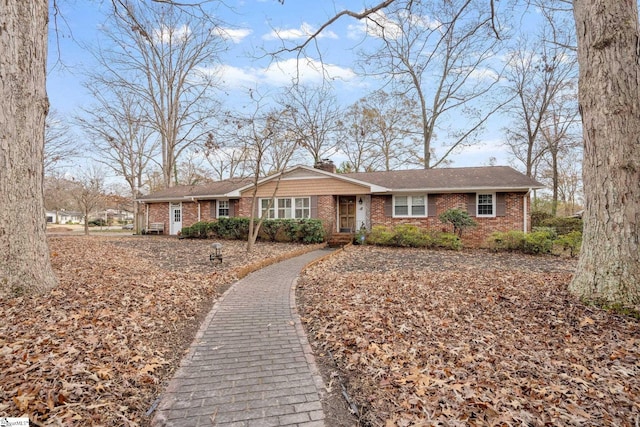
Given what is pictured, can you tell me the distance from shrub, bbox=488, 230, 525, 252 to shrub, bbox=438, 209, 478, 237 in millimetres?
1298

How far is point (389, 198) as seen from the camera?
51.2ft

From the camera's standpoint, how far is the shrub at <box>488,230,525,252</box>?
11.6 metres

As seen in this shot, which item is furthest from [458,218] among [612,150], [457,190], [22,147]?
[22,147]

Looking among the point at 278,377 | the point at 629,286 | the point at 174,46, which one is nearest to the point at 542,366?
the point at 629,286

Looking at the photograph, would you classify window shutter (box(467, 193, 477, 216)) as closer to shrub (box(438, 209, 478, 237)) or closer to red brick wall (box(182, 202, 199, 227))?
shrub (box(438, 209, 478, 237))

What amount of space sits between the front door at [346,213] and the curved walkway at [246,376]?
442 inches

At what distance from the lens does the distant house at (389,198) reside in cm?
1406

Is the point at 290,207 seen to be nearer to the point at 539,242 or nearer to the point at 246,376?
the point at 539,242

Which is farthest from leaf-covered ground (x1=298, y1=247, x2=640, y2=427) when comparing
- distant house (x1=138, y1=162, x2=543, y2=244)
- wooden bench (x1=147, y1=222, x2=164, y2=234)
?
wooden bench (x1=147, y1=222, x2=164, y2=234)

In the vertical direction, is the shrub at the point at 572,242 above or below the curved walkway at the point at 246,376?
above

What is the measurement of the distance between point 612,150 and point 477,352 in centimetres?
331

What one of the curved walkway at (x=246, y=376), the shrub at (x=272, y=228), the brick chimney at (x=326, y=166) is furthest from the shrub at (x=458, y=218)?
the curved walkway at (x=246, y=376)

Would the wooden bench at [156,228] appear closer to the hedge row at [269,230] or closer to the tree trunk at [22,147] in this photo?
the hedge row at [269,230]

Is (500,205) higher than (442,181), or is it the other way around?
(442,181)
